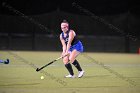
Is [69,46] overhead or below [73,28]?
overhead

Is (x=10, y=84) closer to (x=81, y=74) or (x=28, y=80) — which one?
(x=28, y=80)

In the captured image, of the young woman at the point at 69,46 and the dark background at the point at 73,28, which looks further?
the dark background at the point at 73,28

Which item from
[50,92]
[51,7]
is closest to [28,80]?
[50,92]

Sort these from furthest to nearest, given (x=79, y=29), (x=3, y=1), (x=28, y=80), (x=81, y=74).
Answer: (x=3, y=1) < (x=79, y=29) < (x=81, y=74) < (x=28, y=80)

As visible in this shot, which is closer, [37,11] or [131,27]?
[131,27]

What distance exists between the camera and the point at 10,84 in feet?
37.6

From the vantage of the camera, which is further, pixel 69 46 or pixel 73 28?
pixel 73 28

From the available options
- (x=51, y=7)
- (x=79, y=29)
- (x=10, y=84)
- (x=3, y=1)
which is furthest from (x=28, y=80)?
(x=51, y=7)

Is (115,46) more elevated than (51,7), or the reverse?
(51,7)

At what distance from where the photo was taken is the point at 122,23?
102 ft

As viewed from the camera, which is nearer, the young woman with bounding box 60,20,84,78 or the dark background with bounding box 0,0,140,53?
the young woman with bounding box 60,20,84,78

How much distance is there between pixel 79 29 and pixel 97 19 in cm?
138

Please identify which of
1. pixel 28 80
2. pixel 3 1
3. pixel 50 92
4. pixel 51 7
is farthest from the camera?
pixel 51 7

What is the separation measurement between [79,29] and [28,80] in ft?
59.0
